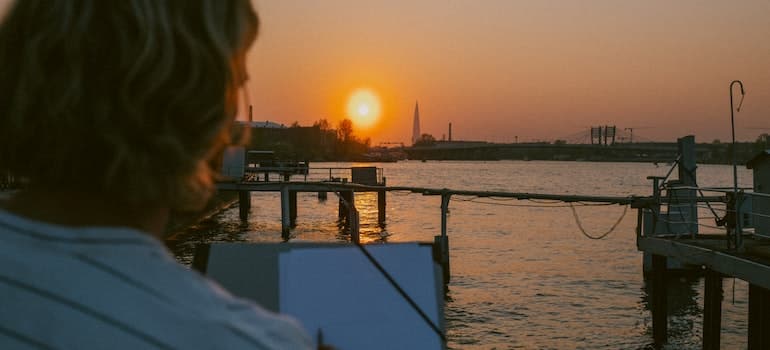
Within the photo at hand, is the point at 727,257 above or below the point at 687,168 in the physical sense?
below

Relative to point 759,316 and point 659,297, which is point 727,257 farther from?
point 659,297

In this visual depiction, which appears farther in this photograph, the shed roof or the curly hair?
the shed roof

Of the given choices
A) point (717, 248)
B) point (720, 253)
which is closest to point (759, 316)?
point (717, 248)

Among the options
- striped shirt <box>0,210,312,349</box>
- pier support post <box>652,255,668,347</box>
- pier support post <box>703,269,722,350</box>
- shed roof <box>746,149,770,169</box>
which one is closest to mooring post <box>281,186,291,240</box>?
pier support post <box>652,255,668,347</box>

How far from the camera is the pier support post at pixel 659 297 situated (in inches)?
645

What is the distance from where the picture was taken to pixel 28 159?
113 cm

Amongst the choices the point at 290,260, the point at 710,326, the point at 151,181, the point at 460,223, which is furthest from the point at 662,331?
the point at 460,223

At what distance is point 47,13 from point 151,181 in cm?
27

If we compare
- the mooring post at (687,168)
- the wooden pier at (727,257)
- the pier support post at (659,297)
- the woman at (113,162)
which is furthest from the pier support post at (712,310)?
the woman at (113,162)

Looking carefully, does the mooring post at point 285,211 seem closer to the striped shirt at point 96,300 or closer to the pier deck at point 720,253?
the pier deck at point 720,253

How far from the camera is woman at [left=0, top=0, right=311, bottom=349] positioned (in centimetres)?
100

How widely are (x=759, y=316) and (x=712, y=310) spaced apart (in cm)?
79

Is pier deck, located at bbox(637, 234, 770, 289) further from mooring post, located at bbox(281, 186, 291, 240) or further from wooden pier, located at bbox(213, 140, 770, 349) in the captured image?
mooring post, located at bbox(281, 186, 291, 240)

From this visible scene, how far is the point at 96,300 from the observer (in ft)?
3.26
